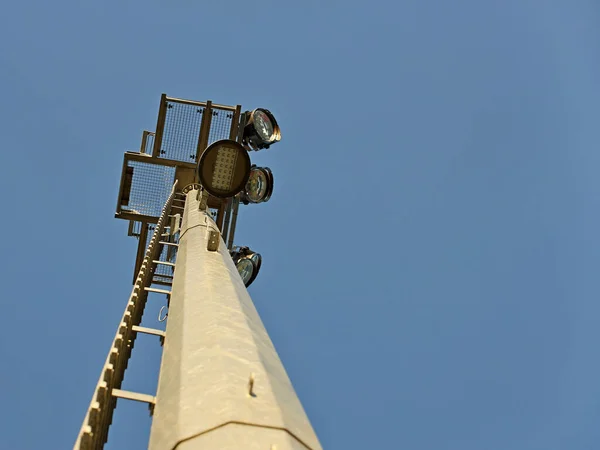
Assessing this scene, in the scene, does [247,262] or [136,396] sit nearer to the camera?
[136,396]

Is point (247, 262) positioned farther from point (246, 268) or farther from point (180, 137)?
point (180, 137)

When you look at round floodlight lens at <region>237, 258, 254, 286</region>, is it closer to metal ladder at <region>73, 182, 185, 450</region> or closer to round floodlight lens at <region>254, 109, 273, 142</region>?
round floodlight lens at <region>254, 109, 273, 142</region>

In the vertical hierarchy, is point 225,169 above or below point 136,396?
above

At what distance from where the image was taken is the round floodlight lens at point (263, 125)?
17.2 metres

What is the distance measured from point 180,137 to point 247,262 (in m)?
4.23

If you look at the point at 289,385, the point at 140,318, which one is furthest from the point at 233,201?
the point at 289,385

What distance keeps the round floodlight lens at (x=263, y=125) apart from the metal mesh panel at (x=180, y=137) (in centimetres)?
236

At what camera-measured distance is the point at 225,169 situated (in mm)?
13359

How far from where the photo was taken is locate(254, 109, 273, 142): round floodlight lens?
17.2 m

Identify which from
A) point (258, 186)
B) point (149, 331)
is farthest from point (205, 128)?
point (149, 331)

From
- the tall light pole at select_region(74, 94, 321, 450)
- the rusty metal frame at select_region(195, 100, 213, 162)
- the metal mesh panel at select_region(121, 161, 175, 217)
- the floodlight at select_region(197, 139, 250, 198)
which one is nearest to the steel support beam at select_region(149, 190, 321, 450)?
the tall light pole at select_region(74, 94, 321, 450)

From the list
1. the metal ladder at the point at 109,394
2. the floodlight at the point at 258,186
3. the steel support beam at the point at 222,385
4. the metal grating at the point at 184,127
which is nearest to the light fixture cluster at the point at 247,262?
the floodlight at the point at 258,186

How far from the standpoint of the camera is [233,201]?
1855 cm

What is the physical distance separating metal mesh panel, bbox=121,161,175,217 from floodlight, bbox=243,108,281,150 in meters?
2.87
